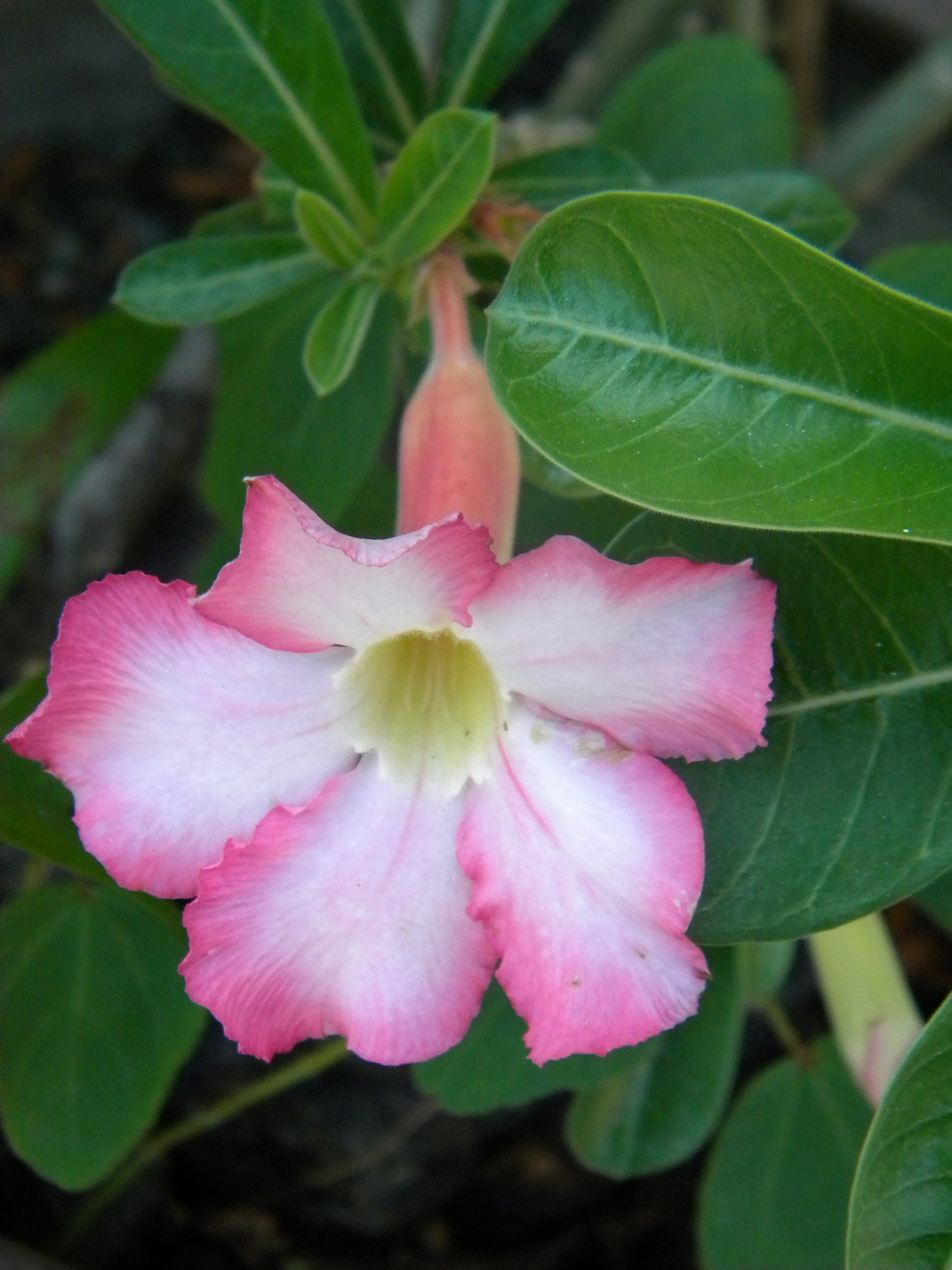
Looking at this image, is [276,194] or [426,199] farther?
[276,194]

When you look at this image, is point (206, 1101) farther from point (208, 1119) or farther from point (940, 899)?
point (940, 899)

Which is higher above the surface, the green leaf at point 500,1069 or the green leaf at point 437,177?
the green leaf at point 437,177

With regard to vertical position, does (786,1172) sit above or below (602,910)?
below

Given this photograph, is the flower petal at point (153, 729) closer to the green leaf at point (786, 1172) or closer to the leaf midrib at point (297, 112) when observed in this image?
the leaf midrib at point (297, 112)

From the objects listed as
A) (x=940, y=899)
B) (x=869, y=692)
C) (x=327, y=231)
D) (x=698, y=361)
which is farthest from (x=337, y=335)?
(x=940, y=899)

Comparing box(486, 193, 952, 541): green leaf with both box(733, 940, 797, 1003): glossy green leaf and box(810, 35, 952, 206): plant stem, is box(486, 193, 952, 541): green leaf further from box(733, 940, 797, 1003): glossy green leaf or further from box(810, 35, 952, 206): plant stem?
box(810, 35, 952, 206): plant stem

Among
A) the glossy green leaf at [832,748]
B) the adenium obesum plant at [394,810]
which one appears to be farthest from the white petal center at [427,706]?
the glossy green leaf at [832,748]
